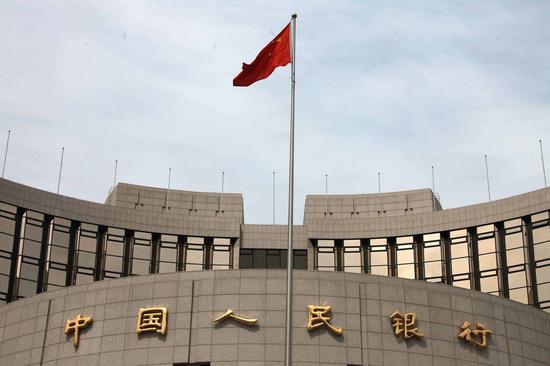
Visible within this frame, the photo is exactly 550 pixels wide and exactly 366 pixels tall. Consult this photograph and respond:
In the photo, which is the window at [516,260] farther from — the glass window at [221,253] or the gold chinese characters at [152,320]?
the gold chinese characters at [152,320]

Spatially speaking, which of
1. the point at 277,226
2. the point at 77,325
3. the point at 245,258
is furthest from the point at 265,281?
the point at 277,226

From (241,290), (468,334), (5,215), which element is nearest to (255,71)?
(241,290)

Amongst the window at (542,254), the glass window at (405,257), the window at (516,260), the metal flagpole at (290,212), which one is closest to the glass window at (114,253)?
the glass window at (405,257)

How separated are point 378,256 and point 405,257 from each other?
6.19 feet

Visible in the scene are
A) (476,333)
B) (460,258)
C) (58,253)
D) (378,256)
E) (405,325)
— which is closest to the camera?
(405,325)

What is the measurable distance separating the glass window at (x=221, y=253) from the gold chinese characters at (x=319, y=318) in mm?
24022

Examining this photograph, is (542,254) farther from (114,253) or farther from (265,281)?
(114,253)

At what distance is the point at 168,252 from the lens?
68.9 m

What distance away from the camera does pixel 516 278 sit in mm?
63750

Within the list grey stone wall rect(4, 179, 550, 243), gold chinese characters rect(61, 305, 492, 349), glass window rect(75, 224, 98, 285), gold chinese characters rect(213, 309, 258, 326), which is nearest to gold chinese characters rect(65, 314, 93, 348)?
gold chinese characters rect(61, 305, 492, 349)

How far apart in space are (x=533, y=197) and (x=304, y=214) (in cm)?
1641

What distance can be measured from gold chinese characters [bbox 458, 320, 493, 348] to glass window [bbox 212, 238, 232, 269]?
25.0m

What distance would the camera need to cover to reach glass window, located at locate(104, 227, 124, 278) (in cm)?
6681

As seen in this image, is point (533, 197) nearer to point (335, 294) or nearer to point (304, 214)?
point (304, 214)
